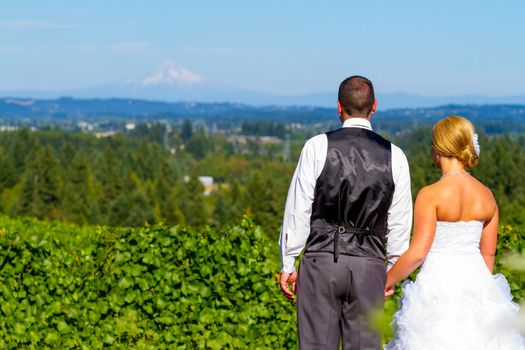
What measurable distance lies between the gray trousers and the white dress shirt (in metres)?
0.14

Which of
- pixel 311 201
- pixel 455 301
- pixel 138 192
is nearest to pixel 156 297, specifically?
pixel 311 201

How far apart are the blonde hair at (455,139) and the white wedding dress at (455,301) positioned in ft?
1.37

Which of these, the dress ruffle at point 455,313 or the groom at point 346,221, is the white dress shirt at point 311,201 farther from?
the dress ruffle at point 455,313

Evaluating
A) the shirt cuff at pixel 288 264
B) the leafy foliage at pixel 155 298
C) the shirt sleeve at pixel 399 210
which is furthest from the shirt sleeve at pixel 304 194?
the leafy foliage at pixel 155 298

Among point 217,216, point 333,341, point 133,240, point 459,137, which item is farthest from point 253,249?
point 217,216

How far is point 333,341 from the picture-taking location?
16.3 feet

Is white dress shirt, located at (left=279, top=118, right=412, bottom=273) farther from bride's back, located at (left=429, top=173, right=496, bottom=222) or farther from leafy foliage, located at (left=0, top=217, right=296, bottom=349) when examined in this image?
leafy foliage, located at (left=0, top=217, right=296, bottom=349)

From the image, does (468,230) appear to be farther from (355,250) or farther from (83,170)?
(83,170)

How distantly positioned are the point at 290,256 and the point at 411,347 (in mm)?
951

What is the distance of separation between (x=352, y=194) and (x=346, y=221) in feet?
0.57

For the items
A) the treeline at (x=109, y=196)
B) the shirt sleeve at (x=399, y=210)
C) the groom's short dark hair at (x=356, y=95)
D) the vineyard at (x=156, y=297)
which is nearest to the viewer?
the groom's short dark hair at (x=356, y=95)

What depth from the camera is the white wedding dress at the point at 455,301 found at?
189 inches

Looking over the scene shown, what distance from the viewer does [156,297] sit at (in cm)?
786

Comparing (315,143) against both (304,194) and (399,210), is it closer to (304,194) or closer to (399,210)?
(304,194)
